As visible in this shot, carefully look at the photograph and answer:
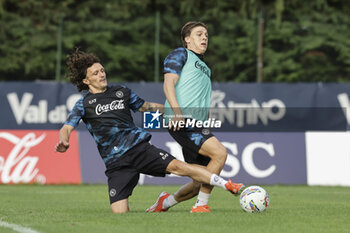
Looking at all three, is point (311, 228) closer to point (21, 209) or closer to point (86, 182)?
point (21, 209)

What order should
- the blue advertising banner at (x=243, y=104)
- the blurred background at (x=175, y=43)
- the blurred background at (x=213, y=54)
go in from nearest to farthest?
1. the blue advertising banner at (x=243, y=104)
2. the blurred background at (x=213, y=54)
3. the blurred background at (x=175, y=43)

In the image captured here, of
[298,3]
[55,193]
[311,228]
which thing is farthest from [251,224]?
[298,3]

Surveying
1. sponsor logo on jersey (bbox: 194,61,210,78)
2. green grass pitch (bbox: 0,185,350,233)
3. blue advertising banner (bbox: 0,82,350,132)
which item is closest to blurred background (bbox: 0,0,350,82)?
blue advertising banner (bbox: 0,82,350,132)

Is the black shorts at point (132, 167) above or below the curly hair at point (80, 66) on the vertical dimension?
below

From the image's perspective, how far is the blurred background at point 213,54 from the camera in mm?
21016

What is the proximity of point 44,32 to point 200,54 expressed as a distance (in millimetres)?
14805

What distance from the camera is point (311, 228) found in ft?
23.6

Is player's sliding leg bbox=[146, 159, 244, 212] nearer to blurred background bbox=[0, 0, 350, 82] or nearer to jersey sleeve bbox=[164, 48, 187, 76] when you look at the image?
jersey sleeve bbox=[164, 48, 187, 76]

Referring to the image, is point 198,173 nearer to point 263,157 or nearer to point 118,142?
point 118,142

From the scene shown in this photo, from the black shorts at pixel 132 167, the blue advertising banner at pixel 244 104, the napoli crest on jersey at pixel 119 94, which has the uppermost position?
the napoli crest on jersey at pixel 119 94

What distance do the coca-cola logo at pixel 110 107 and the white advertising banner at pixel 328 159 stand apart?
27.0 feet

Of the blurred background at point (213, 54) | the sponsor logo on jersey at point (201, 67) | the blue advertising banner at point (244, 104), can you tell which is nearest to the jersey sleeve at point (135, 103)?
the sponsor logo on jersey at point (201, 67)

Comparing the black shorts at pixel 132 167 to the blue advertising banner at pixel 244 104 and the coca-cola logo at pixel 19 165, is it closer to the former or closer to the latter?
the coca-cola logo at pixel 19 165

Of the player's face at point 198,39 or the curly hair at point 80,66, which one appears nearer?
the player's face at point 198,39
